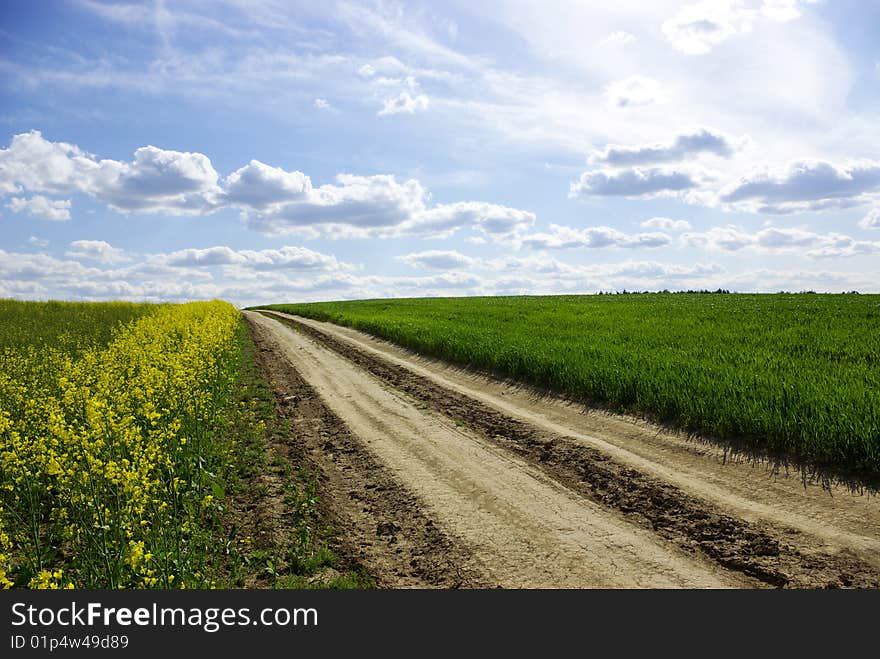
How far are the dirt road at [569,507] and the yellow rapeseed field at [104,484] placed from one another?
204 centimetres

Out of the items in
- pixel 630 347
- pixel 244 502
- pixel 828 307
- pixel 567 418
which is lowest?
pixel 244 502

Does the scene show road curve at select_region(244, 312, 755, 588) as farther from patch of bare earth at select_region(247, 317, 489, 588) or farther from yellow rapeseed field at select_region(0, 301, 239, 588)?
yellow rapeseed field at select_region(0, 301, 239, 588)

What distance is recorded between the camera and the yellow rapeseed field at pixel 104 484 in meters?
6.19

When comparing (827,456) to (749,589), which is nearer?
(749,589)

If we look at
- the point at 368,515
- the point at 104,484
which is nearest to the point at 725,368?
the point at 368,515

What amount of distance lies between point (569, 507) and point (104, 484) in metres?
6.00

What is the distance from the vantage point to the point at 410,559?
660 centimetres

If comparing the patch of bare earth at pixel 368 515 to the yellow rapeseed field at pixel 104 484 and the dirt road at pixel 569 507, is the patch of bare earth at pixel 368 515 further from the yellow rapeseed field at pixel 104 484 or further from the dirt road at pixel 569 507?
the yellow rapeseed field at pixel 104 484

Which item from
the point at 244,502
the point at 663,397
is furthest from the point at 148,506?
the point at 663,397

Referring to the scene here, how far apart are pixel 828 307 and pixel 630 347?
18.6 meters

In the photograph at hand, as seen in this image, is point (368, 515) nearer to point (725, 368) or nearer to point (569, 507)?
point (569, 507)

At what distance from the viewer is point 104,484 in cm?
729

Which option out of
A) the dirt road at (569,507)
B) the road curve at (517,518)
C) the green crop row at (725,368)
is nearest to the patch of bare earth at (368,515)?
the dirt road at (569,507)

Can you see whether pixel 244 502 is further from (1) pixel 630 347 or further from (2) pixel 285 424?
(1) pixel 630 347
